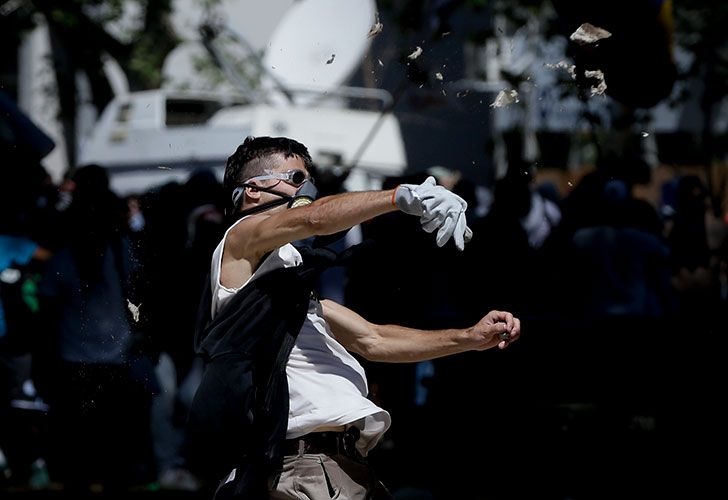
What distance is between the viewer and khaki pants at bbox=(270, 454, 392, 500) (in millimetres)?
4273

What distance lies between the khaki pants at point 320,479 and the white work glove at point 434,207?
2.92ft

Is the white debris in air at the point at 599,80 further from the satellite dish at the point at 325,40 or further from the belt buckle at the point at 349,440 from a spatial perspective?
the belt buckle at the point at 349,440

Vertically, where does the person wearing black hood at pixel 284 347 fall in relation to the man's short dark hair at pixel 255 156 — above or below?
below

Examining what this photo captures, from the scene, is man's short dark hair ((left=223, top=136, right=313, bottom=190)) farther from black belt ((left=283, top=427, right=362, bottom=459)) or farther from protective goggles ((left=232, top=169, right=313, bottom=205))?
black belt ((left=283, top=427, right=362, bottom=459))

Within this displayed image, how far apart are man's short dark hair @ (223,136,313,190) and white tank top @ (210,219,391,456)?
23cm

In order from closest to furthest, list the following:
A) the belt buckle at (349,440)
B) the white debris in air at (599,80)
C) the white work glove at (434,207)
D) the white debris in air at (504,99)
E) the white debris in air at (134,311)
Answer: the white work glove at (434,207) < the belt buckle at (349,440) < the white debris in air at (504,99) < the white debris in air at (599,80) < the white debris in air at (134,311)

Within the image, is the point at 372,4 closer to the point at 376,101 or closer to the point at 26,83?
the point at 376,101

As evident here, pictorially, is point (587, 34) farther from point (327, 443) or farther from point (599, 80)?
point (327, 443)

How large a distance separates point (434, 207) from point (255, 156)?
89 cm

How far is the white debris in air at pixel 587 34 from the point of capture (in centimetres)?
551

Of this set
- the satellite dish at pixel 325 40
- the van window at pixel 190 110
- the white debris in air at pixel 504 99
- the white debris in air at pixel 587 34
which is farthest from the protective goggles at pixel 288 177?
the van window at pixel 190 110

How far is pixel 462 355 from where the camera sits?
25.5 ft

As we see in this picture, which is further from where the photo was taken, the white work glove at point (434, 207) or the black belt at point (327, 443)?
the black belt at point (327, 443)

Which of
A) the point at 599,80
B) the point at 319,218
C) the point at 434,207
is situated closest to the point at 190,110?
the point at 599,80
